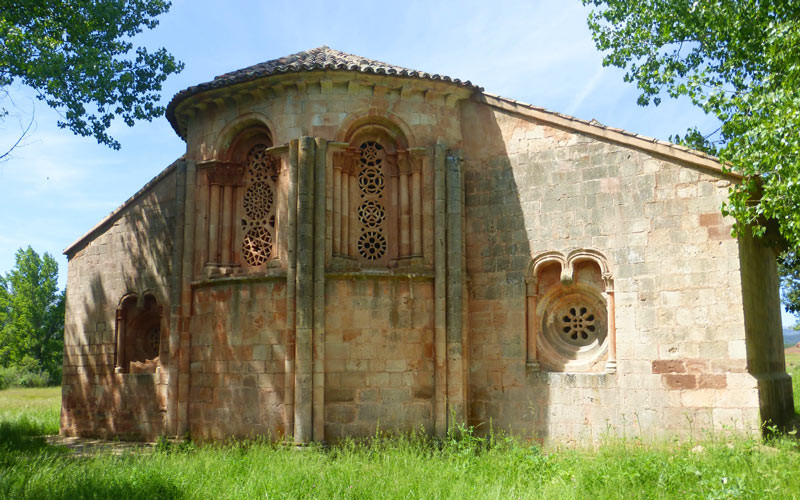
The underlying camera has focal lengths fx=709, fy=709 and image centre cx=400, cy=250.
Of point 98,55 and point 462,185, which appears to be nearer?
point 462,185

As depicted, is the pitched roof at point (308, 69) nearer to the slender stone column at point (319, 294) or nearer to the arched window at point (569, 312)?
the slender stone column at point (319, 294)

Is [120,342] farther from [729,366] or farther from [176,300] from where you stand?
[729,366]

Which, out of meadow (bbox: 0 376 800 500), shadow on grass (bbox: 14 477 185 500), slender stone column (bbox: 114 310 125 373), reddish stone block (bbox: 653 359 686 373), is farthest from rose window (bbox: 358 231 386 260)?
slender stone column (bbox: 114 310 125 373)

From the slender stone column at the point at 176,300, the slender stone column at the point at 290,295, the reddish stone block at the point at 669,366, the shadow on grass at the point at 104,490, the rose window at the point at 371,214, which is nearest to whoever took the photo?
the shadow on grass at the point at 104,490

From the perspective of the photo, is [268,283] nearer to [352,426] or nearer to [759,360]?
[352,426]

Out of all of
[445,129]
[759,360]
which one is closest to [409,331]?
[445,129]

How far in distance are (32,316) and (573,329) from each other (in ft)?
137

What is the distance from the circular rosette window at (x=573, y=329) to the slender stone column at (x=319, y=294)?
364 cm

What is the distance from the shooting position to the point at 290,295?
11422mm

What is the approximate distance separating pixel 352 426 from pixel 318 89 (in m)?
5.65

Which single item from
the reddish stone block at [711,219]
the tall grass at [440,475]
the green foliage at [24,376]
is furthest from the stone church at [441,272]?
the green foliage at [24,376]

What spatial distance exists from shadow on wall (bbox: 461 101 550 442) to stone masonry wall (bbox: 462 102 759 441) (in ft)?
0.06

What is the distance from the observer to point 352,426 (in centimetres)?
1130

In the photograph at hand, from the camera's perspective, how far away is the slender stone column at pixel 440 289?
37.3ft
